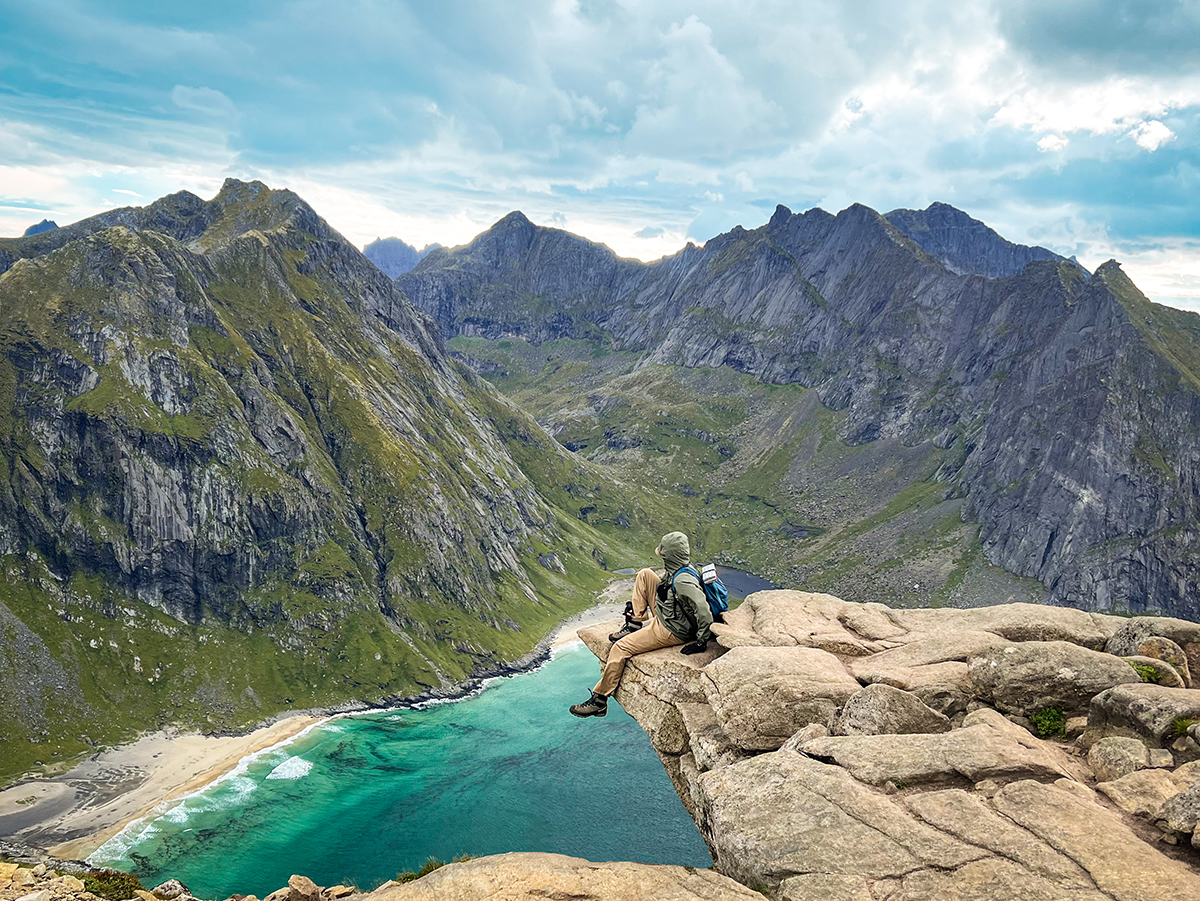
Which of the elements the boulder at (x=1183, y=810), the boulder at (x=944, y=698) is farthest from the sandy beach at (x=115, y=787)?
the boulder at (x=1183, y=810)

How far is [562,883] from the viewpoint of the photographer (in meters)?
18.2

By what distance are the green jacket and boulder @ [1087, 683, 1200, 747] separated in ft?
41.0

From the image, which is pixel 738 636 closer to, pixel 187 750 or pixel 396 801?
→ pixel 396 801

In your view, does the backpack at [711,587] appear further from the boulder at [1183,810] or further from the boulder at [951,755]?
the boulder at [1183,810]

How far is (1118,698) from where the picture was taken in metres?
18.5

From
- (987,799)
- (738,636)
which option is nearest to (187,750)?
(738,636)

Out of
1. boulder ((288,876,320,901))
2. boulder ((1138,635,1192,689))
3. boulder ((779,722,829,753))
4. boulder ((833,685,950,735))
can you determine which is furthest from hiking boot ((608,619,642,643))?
boulder ((1138,635,1192,689))

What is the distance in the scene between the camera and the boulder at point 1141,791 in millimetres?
15227

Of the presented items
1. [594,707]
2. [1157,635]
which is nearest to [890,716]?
[1157,635]

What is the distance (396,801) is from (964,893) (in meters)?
139

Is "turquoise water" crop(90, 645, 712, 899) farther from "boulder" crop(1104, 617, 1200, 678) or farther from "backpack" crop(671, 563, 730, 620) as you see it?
"boulder" crop(1104, 617, 1200, 678)

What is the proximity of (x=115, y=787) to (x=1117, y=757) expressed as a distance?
172 m

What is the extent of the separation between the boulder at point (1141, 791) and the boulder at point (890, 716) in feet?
14.6

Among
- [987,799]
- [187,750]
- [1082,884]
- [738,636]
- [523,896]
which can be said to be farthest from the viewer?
[187,750]
